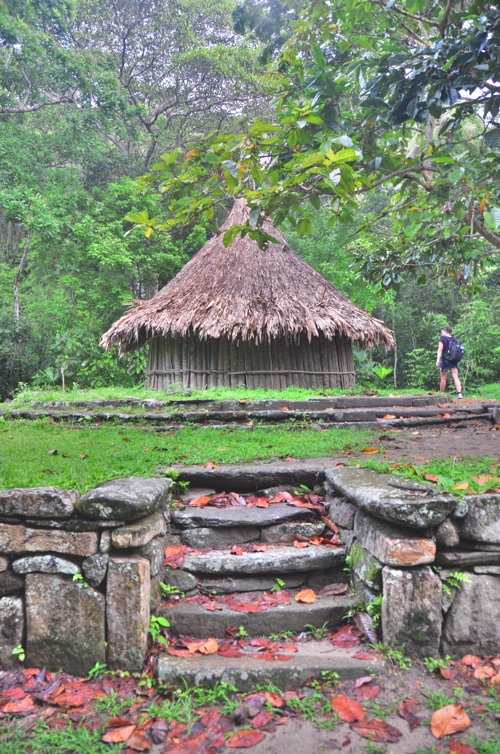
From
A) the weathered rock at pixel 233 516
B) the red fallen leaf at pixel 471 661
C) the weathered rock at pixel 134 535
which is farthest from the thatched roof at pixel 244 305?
the red fallen leaf at pixel 471 661

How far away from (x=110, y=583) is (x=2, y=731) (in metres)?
0.64

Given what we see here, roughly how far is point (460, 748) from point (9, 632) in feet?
6.42

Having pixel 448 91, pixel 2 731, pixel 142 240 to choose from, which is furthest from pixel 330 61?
pixel 142 240

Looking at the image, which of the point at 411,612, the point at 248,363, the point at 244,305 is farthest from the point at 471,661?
the point at 248,363

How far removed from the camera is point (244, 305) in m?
8.95

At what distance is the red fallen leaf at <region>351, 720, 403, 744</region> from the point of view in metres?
1.83

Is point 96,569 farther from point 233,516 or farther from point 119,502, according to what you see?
point 233,516

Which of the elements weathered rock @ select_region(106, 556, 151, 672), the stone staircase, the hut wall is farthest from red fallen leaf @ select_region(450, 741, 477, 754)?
the hut wall

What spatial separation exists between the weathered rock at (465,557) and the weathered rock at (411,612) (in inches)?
4.6

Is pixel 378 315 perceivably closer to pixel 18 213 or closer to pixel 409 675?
pixel 18 213

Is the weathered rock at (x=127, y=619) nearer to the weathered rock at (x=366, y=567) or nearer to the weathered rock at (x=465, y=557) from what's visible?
the weathered rock at (x=366, y=567)

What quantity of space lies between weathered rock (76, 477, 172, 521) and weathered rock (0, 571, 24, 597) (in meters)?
0.43

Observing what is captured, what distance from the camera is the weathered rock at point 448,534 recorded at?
2.36 m

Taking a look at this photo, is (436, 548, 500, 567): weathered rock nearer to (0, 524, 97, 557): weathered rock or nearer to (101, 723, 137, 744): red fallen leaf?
(101, 723, 137, 744): red fallen leaf
